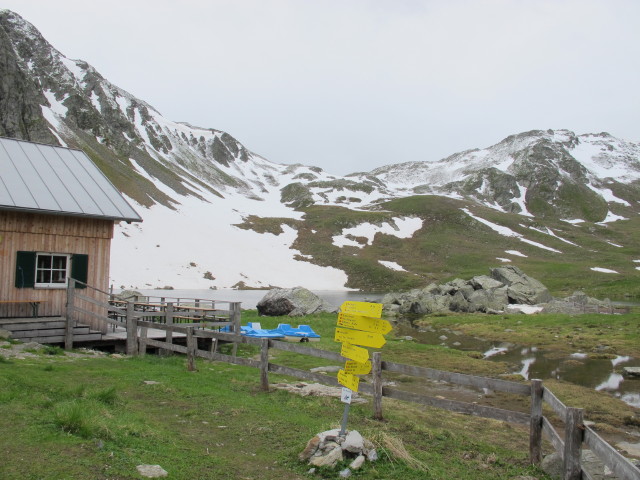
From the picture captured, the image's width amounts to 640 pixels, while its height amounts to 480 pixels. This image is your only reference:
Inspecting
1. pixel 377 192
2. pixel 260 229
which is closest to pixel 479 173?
pixel 377 192

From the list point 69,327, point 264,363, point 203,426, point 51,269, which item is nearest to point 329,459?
point 203,426

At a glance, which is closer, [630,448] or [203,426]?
[203,426]

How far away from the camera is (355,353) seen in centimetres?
890

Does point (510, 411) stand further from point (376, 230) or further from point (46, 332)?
point (376, 230)

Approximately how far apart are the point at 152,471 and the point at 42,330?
14139mm

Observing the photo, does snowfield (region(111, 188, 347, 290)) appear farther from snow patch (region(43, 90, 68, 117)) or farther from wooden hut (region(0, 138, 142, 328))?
wooden hut (region(0, 138, 142, 328))

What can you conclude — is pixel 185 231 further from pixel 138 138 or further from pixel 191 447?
pixel 191 447

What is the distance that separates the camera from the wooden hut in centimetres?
1933

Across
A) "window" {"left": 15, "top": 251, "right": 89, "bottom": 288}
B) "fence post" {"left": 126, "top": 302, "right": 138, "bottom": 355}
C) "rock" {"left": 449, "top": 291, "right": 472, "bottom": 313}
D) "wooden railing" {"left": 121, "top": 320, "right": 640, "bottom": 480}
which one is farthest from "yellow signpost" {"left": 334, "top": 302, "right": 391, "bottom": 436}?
"rock" {"left": 449, "top": 291, "right": 472, "bottom": 313}

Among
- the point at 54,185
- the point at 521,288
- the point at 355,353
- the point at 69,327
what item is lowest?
the point at 69,327

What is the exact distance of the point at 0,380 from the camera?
35.8 feet

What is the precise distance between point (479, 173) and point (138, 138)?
405 feet

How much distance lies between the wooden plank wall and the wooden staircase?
104 cm

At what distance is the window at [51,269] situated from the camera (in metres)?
20.1
